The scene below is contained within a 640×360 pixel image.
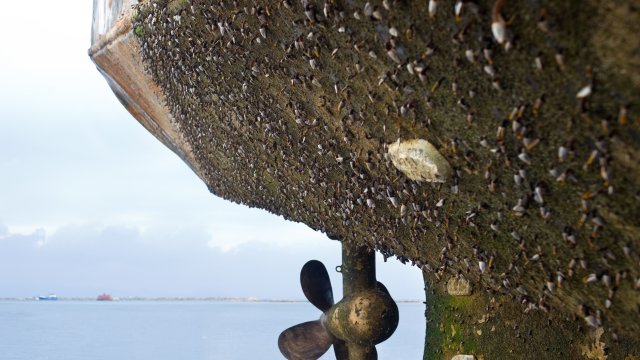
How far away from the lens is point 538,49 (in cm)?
249

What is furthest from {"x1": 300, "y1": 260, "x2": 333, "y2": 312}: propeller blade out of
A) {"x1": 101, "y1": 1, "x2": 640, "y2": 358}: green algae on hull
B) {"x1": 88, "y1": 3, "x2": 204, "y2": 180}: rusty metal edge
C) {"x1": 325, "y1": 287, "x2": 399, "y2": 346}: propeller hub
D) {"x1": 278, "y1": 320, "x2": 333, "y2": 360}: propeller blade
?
{"x1": 101, "y1": 1, "x2": 640, "y2": 358}: green algae on hull

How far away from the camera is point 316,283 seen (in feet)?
29.8

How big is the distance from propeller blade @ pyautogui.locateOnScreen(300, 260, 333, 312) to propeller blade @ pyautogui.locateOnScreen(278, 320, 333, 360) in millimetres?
322

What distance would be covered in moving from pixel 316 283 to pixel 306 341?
2.44ft

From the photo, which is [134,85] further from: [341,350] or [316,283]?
[341,350]

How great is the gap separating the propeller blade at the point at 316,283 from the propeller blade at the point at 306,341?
0.32 metres

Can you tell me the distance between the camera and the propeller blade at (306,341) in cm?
873

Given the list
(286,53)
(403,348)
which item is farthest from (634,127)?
(403,348)

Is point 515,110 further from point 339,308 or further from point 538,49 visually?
point 339,308

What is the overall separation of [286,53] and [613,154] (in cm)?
185

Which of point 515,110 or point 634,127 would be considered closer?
point 634,127

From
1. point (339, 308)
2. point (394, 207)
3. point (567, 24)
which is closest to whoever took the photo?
point (567, 24)

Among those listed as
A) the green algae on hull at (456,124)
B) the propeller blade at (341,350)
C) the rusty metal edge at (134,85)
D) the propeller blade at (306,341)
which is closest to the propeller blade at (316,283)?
the propeller blade at (306,341)

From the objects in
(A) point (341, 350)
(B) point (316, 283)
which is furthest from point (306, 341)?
(B) point (316, 283)
